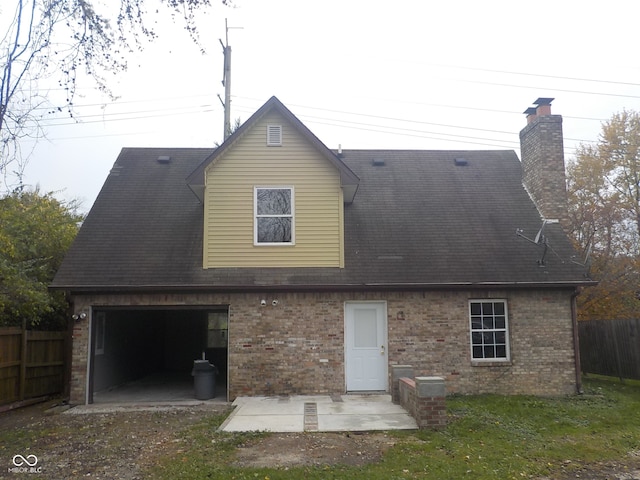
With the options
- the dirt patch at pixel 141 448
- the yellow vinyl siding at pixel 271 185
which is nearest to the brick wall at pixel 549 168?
the yellow vinyl siding at pixel 271 185

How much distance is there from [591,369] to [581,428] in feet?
26.2

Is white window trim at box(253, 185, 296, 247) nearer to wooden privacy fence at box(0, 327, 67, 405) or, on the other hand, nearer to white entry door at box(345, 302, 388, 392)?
white entry door at box(345, 302, 388, 392)

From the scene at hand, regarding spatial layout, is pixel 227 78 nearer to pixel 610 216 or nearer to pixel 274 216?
pixel 274 216

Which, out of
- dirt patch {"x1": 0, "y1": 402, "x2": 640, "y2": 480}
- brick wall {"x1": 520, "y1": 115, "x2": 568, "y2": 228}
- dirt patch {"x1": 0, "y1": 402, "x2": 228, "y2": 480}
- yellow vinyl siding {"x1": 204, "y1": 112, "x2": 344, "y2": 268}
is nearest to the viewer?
Answer: dirt patch {"x1": 0, "y1": 402, "x2": 640, "y2": 480}

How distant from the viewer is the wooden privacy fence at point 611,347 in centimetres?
1407

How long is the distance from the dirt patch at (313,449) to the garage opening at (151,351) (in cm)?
474

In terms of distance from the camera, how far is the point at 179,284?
11875 mm

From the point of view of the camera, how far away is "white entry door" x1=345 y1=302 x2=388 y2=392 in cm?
1206

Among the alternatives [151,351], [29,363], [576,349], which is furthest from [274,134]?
[151,351]

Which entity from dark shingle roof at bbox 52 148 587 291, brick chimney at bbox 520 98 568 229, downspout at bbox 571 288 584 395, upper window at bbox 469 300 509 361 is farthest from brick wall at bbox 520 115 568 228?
upper window at bbox 469 300 509 361

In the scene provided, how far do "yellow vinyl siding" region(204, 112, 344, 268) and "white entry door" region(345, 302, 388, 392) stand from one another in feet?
4.26

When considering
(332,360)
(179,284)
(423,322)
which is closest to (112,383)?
(179,284)

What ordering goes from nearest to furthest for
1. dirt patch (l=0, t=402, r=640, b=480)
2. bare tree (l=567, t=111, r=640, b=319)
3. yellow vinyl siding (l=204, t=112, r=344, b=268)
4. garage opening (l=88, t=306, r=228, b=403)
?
dirt patch (l=0, t=402, r=640, b=480)
yellow vinyl siding (l=204, t=112, r=344, b=268)
garage opening (l=88, t=306, r=228, b=403)
bare tree (l=567, t=111, r=640, b=319)

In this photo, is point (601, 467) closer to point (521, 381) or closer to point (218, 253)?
point (521, 381)
